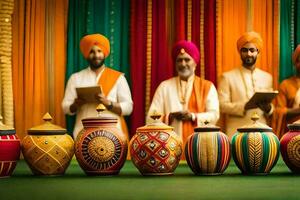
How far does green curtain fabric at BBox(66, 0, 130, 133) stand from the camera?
602cm

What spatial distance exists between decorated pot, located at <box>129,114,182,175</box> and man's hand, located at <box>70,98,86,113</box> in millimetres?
2301

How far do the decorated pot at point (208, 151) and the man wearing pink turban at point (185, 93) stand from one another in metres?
2.12

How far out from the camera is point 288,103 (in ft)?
18.4

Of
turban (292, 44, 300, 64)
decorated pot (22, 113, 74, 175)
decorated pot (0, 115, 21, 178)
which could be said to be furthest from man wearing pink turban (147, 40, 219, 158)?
decorated pot (0, 115, 21, 178)

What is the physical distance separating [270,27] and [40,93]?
2.38m

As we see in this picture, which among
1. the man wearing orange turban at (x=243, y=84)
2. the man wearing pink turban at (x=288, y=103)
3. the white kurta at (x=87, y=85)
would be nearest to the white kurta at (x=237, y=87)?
the man wearing orange turban at (x=243, y=84)

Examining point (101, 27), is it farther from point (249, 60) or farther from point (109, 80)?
point (249, 60)

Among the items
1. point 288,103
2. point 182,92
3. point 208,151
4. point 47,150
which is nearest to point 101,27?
point 182,92

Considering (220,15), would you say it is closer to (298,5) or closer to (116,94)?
(298,5)

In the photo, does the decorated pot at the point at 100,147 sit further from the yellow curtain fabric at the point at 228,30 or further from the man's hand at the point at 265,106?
the yellow curtain fabric at the point at 228,30

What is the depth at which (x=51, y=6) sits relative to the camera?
6.05 meters

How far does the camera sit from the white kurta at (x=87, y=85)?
217 inches

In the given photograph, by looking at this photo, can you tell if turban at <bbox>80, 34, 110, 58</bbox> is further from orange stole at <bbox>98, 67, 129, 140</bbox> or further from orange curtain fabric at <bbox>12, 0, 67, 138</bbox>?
orange curtain fabric at <bbox>12, 0, 67, 138</bbox>

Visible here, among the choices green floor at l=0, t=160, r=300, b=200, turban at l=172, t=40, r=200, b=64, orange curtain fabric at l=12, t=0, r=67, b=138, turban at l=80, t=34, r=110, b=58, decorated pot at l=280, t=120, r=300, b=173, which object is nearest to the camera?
green floor at l=0, t=160, r=300, b=200
